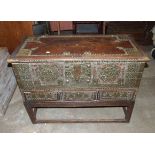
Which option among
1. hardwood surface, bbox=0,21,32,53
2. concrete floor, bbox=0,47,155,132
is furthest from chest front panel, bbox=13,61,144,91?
hardwood surface, bbox=0,21,32,53

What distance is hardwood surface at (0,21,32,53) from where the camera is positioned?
11.9 ft

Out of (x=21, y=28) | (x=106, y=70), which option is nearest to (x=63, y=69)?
(x=106, y=70)

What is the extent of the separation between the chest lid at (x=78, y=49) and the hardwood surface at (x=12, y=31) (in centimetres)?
138

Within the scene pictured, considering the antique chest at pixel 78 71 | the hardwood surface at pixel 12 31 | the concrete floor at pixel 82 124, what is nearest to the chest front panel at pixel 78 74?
the antique chest at pixel 78 71

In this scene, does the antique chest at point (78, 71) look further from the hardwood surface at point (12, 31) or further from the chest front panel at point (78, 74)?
the hardwood surface at point (12, 31)

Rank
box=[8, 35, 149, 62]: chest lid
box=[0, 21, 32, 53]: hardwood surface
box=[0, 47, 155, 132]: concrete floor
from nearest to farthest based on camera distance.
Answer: box=[8, 35, 149, 62]: chest lid
box=[0, 47, 155, 132]: concrete floor
box=[0, 21, 32, 53]: hardwood surface

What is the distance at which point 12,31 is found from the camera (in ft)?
12.1

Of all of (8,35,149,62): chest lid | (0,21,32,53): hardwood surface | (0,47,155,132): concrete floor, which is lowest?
(0,47,155,132): concrete floor

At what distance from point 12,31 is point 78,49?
214 cm

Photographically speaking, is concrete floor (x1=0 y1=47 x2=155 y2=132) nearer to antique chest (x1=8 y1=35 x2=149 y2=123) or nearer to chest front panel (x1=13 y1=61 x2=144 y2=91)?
antique chest (x1=8 y1=35 x2=149 y2=123)

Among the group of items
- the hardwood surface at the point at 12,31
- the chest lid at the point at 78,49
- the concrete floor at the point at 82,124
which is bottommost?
the concrete floor at the point at 82,124

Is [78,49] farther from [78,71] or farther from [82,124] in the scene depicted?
[82,124]

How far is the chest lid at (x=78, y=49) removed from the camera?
1878 mm
